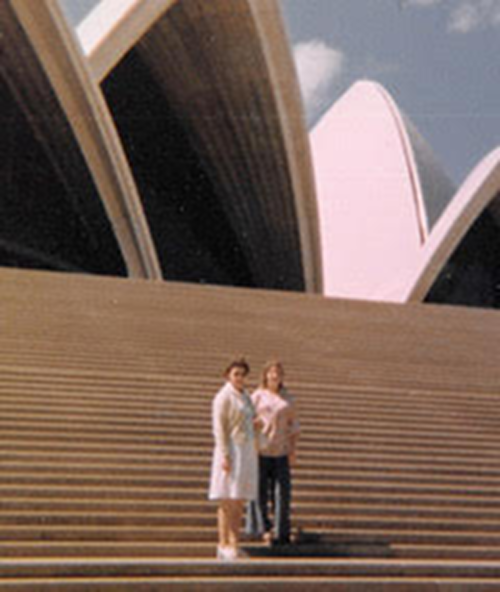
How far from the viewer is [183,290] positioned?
9891 millimetres

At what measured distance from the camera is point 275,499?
12.7 ft

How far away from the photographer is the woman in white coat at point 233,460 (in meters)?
3.60

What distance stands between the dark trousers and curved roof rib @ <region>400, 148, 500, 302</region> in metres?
15.6

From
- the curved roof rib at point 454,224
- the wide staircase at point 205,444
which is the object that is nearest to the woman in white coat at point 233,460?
the wide staircase at point 205,444

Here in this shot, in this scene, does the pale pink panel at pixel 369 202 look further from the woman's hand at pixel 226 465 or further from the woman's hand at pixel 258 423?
the woman's hand at pixel 226 465

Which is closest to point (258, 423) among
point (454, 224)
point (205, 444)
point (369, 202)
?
point (205, 444)

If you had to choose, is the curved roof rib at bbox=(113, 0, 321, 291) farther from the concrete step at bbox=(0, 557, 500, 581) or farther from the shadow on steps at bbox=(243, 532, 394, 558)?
the concrete step at bbox=(0, 557, 500, 581)

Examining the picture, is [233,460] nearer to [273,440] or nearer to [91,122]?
[273,440]

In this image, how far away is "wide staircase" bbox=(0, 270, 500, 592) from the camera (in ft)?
11.4

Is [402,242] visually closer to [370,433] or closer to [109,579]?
[370,433]

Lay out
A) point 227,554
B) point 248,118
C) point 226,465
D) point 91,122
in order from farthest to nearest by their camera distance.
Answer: point 248,118
point 91,122
point 226,465
point 227,554

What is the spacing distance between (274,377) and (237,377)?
0.30 metres

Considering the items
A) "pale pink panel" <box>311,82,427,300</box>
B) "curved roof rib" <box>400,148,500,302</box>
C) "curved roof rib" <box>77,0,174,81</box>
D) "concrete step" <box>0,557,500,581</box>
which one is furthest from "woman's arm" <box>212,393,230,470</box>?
"pale pink panel" <box>311,82,427,300</box>

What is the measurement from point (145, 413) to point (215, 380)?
43.7 inches
